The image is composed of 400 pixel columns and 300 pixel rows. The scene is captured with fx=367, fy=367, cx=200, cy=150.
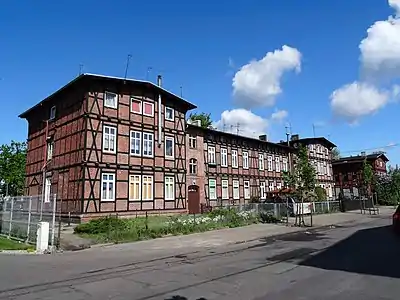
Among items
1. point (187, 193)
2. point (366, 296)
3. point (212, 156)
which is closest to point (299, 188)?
point (187, 193)

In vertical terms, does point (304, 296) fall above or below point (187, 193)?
below

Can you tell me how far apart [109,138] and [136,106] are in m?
3.76

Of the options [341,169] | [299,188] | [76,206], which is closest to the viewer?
[76,206]

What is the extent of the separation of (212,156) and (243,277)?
94.8ft

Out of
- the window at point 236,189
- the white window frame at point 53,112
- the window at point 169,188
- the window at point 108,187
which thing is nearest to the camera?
the window at point 108,187

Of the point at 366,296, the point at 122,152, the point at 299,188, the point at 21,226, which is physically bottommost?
the point at 366,296

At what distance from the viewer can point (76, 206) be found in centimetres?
2536

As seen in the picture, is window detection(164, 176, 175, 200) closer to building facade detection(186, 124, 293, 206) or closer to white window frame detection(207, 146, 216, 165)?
building facade detection(186, 124, 293, 206)

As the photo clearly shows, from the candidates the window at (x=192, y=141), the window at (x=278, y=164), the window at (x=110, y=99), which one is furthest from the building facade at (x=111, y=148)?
the window at (x=278, y=164)

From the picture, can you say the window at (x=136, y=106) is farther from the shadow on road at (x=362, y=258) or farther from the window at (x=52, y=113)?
the shadow on road at (x=362, y=258)

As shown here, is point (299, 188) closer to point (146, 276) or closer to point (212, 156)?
point (212, 156)

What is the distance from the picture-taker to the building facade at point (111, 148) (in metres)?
25.9

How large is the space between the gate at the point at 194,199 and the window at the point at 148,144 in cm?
657

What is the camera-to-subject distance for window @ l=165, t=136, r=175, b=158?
3122 centimetres
